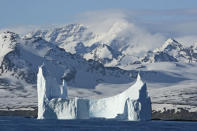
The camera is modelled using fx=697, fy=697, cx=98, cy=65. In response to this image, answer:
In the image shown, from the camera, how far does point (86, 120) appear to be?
188875mm

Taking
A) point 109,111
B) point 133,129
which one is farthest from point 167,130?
point 109,111

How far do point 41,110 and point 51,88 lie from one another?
6705mm

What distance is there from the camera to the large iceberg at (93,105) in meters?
183

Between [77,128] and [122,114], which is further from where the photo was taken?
[122,114]

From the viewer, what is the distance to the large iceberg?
18275cm

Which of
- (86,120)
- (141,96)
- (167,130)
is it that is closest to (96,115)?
(86,120)

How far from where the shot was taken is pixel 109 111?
189375 millimetres

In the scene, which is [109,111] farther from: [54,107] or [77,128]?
[77,128]

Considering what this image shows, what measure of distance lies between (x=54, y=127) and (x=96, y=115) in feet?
124

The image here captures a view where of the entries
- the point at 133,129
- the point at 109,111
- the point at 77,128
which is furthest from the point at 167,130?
the point at 109,111

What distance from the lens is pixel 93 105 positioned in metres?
192

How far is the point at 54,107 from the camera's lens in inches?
7333

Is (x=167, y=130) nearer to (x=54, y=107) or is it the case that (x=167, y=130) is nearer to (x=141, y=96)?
(x=141, y=96)

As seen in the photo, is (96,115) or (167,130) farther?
(96,115)
